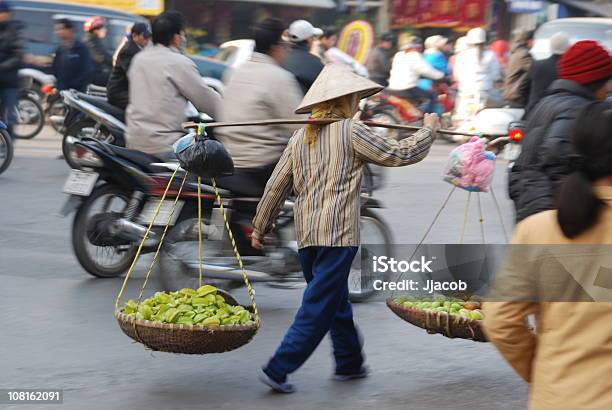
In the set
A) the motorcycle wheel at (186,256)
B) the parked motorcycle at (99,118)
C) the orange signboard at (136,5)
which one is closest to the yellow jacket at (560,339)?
the motorcycle wheel at (186,256)

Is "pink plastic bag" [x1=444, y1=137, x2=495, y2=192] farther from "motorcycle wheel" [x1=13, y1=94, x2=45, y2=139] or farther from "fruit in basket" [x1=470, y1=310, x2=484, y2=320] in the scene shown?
"motorcycle wheel" [x1=13, y1=94, x2=45, y2=139]

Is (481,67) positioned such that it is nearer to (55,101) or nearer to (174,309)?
(55,101)

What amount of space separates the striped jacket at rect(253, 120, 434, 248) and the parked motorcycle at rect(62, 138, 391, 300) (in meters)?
1.79

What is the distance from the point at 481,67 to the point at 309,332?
14.1 metres

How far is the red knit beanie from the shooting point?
480 centimetres

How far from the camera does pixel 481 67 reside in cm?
1842

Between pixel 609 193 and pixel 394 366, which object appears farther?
pixel 394 366

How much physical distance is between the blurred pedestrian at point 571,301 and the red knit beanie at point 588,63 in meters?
2.09

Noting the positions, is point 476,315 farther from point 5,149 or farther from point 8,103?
point 8,103

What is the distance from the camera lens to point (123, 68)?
34.1ft

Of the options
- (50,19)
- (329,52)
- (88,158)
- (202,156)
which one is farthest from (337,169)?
(50,19)

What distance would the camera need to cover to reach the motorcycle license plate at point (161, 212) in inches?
270

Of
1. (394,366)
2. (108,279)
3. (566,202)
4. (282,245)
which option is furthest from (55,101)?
(566,202)

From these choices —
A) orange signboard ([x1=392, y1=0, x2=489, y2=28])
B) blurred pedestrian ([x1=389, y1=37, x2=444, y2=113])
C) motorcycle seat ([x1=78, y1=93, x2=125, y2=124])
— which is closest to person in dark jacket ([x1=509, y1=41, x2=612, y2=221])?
motorcycle seat ([x1=78, y1=93, x2=125, y2=124])
